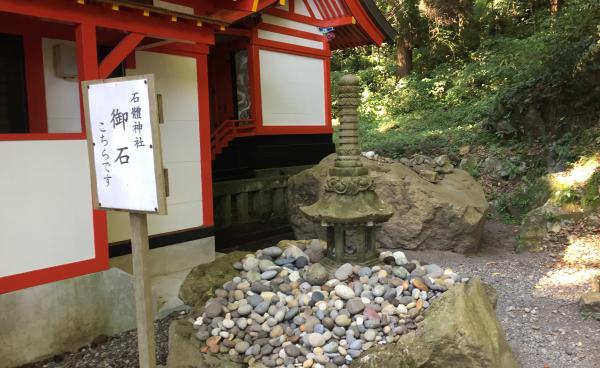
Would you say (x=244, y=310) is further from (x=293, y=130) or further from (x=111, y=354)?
(x=293, y=130)

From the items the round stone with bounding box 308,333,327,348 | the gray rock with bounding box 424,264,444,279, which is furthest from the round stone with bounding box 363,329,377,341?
the gray rock with bounding box 424,264,444,279

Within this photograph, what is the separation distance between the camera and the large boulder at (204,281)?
4172 millimetres

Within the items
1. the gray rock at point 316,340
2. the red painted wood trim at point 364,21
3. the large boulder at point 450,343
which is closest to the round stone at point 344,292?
the gray rock at point 316,340

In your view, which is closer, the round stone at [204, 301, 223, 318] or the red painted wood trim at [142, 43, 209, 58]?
the round stone at [204, 301, 223, 318]

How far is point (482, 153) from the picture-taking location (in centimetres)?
1183

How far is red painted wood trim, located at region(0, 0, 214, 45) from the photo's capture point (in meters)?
4.23

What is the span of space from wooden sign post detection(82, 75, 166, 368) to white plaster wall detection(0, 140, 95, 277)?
1844 millimetres

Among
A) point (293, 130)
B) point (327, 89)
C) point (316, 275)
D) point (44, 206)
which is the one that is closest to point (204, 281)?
point (316, 275)

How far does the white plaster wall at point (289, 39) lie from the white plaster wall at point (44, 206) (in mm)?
4967

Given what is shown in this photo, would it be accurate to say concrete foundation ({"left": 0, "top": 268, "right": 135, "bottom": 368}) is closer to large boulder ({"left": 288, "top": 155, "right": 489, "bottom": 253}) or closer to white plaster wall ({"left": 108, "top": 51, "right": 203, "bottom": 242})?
white plaster wall ({"left": 108, "top": 51, "right": 203, "bottom": 242})

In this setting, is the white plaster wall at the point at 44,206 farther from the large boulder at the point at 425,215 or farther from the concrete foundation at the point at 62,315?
the large boulder at the point at 425,215

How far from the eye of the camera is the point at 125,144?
9.10 feet

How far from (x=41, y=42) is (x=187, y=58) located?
179 cm

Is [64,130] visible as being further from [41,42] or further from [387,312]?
[387,312]
